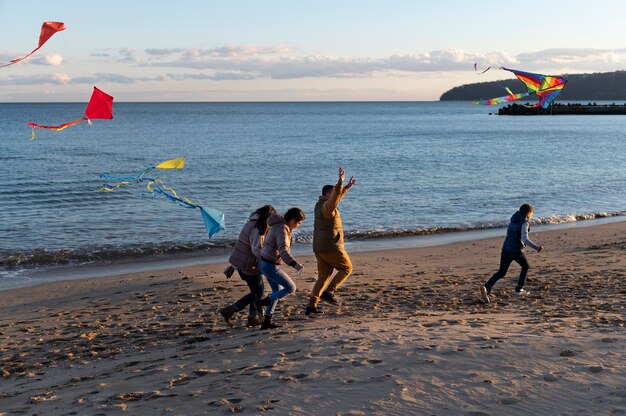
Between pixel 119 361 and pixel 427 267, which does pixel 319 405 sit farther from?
pixel 427 267

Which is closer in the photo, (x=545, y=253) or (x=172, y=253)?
(x=545, y=253)

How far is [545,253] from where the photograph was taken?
1530cm

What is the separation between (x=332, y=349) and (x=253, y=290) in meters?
1.98

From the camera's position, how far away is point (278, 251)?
8.09 m

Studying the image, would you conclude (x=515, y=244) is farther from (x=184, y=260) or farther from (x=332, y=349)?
(x=184, y=260)

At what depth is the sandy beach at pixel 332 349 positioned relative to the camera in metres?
5.55

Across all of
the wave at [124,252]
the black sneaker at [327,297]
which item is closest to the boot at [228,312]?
the black sneaker at [327,297]

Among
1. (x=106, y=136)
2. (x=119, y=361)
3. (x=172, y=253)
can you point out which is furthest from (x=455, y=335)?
(x=106, y=136)

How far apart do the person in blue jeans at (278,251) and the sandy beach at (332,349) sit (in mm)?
450

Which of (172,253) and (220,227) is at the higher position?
(220,227)

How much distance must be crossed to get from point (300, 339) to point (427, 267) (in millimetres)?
6875

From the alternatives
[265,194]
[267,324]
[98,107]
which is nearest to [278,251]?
[267,324]

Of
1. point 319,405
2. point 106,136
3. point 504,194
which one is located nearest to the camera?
point 319,405

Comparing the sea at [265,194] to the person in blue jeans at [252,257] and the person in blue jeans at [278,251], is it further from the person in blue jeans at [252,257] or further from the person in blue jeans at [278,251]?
the person in blue jeans at [278,251]
